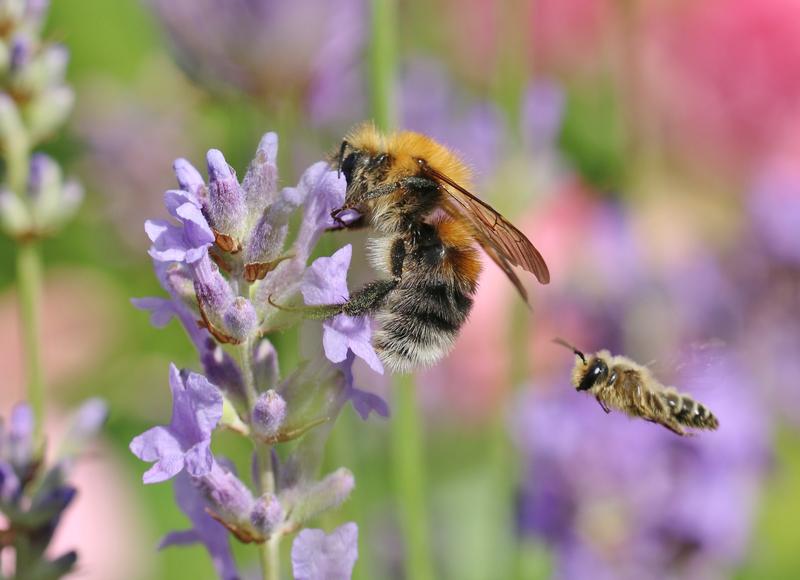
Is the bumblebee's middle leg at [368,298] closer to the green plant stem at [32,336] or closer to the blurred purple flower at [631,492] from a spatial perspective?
the green plant stem at [32,336]

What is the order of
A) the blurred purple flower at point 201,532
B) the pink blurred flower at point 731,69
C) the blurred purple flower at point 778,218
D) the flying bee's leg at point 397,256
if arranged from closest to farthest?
the blurred purple flower at point 201,532 → the flying bee's leg at point 397,256 → the blurred purple flower at point 778,218 → the pink blurred flower at point 731,69

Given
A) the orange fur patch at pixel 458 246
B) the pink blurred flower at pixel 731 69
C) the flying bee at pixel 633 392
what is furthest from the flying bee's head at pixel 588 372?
the pink blurred flower at pixel 731 69

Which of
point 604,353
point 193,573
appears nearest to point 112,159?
point 193,573

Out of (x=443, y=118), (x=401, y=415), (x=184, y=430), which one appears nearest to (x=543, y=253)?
(x=443, y=118)

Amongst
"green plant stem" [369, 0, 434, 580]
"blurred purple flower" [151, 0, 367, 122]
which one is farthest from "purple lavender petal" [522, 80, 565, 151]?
"green plant stem" [369, 0, 434, 580]

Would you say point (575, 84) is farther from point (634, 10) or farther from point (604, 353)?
point (604, 353)
